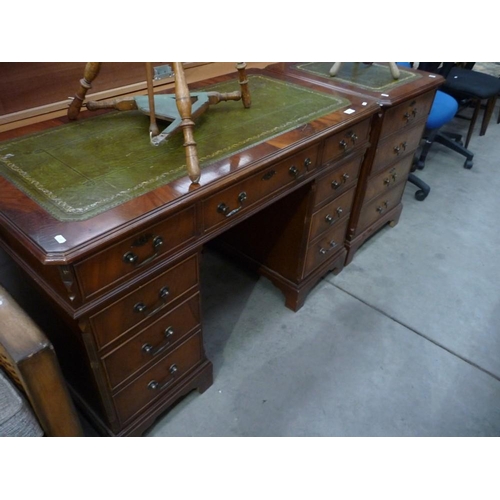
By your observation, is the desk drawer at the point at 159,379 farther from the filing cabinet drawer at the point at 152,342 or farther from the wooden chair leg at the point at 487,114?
the wooden chair leg at the point at 487,114

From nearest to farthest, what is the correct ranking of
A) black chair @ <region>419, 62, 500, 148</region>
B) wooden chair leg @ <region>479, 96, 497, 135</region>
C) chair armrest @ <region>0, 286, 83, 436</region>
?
chair armrest @ <region>0, 286, 83, 436</region>, black chair @ <region>419, 62, 500, 148</region>, wooden chair leg @ <region>479, 96, 497, 135</region>

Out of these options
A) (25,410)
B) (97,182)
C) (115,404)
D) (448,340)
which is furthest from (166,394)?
(448,340)

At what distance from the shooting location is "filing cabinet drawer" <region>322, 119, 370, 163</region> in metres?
1.40

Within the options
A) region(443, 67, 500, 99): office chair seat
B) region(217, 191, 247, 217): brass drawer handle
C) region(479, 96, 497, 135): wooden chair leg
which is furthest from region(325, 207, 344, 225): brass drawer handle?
region(479, 96, 497, 135): wooden chair leg

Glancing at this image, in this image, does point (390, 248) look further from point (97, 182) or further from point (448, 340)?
point (97, 182)

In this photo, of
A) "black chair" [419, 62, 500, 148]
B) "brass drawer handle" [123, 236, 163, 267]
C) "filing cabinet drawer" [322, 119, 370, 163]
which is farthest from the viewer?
"black chair" [419, 62, 500, 148]

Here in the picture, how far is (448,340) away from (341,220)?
2.21ft

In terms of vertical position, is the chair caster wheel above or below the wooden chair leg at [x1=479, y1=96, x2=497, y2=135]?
below

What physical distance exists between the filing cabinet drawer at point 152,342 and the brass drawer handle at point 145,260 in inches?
9.1

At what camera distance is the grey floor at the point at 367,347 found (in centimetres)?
143

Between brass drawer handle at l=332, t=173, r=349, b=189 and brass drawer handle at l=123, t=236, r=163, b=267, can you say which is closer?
brass drawer handle at l=123, t=236, r=163, b=267

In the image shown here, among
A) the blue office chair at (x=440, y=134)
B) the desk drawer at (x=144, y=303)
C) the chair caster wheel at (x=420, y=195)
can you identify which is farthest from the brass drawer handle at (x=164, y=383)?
the chair caster wheel at (x=420, y=195)

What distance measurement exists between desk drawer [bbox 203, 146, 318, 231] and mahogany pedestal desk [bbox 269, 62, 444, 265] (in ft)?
1.66

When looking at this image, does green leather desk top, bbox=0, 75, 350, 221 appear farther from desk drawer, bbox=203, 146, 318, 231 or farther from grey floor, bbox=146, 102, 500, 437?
grey floor, bbox=146, 102, 500, 437
